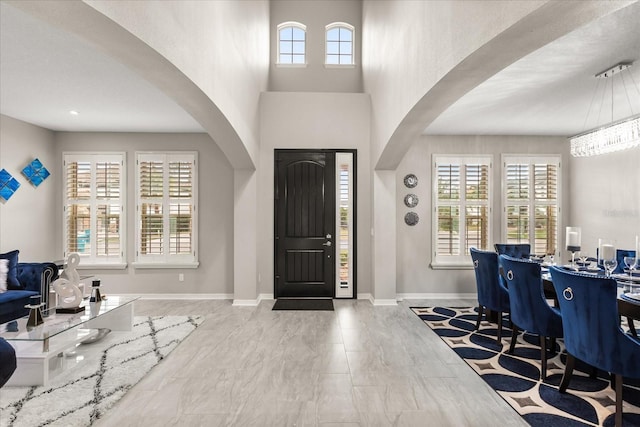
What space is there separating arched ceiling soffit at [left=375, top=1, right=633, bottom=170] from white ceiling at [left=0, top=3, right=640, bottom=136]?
0.93 m

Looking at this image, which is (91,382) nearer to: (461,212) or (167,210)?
(167,210)

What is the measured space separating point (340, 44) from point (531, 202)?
460cm

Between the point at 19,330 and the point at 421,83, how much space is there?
13.5 feet

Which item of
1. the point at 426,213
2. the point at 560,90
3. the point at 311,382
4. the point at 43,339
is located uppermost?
the point at 560,90

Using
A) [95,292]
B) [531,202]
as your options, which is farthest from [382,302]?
[95,292]

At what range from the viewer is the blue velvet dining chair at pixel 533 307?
10.0ft

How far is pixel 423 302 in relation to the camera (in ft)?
19.1

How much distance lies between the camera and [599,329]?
238 centimetres

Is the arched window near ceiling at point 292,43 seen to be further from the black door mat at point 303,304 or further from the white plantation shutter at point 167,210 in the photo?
the black door mat at point 303,304

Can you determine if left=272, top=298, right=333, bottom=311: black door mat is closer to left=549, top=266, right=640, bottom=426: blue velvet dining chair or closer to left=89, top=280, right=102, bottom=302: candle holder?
left=89, top=280, right=102, bottom=302: candle holder

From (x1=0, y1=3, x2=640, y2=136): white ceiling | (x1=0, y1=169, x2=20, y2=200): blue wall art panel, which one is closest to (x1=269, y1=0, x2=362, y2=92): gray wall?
(x1=0, y1=3, x2=640, y2=136): white ceiling

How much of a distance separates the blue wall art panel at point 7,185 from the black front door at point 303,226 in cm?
387

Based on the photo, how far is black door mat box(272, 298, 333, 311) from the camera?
17.5 feet

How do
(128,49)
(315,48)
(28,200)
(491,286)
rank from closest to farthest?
(128,49) → (491,286) → (28,200) → (315,48)
